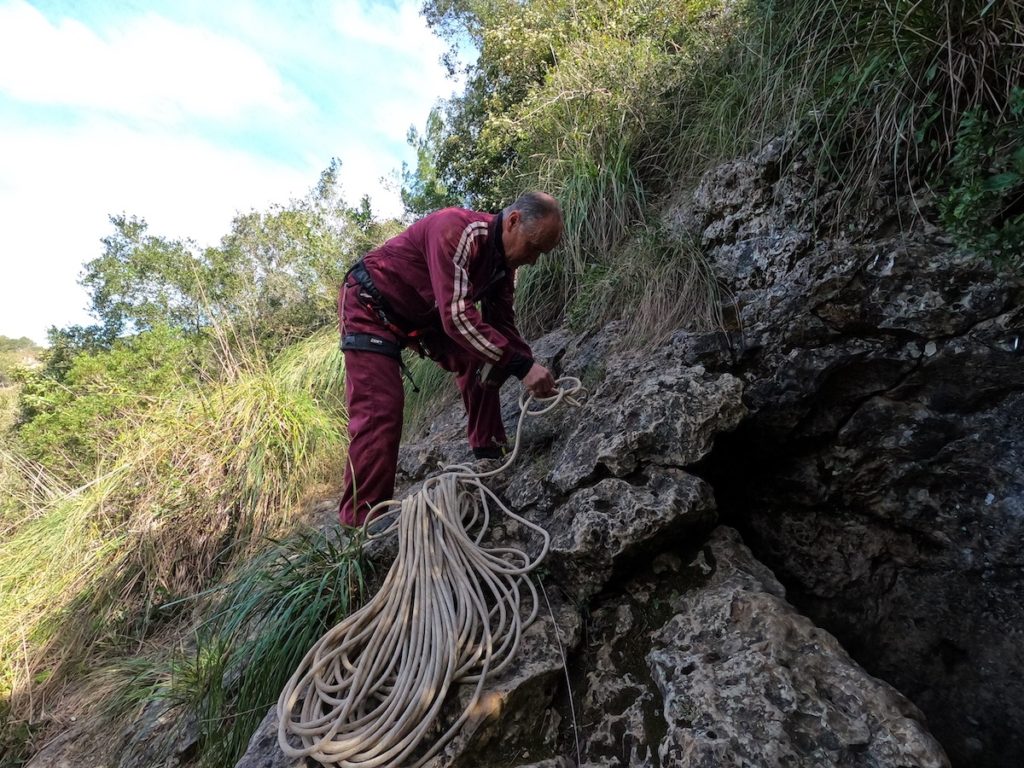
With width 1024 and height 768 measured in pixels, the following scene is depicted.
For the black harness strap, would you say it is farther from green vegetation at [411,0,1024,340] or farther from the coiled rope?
green vegetation at [411,0,1024,340]

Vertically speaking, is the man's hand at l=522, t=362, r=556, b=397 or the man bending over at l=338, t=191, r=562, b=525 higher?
the man bending over at l=338, t=191, r=562, b=525

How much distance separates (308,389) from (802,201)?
4029 mm

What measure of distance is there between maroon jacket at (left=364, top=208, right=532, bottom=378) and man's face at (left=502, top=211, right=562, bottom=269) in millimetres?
51

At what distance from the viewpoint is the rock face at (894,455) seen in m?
1.38

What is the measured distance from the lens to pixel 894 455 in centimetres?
156

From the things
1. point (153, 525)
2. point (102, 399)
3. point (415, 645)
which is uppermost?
point (102, 399)

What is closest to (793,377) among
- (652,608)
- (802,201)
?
(802,201)

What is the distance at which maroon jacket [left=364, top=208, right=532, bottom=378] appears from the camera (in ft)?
6.76

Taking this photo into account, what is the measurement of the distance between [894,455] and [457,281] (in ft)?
5.25

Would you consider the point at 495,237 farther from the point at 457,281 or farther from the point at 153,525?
the point at 153,525

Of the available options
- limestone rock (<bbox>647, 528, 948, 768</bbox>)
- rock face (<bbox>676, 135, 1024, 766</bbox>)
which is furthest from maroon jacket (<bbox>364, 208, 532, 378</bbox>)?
limestone rock (<bbox>647, 528, 948, 768</bbox>)

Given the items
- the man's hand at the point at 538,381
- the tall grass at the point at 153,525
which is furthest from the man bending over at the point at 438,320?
the tall grass at the point at 153,525

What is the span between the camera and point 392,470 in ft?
7.54

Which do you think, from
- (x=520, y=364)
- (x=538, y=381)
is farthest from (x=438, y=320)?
(x=538, y=381)
